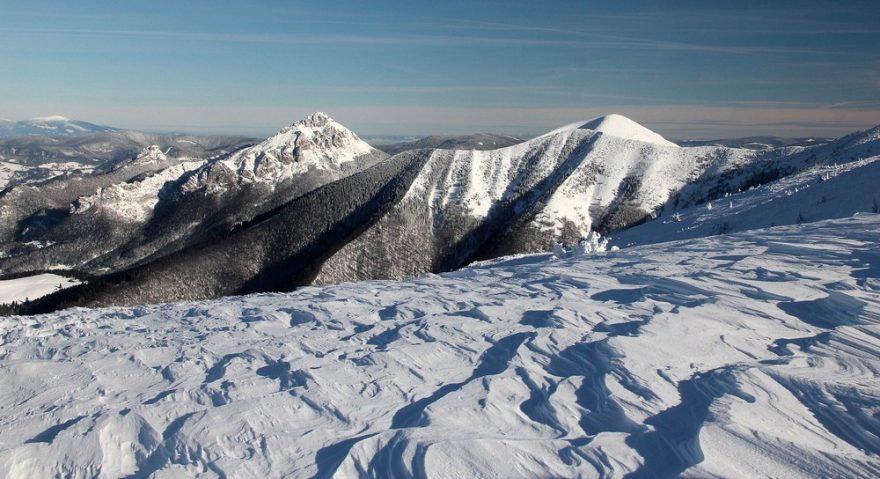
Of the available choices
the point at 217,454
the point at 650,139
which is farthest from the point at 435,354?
the point at 650,139

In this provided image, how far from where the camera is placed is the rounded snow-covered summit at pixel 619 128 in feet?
525

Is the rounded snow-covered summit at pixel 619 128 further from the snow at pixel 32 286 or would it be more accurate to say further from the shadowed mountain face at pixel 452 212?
the snow at pixel 32 286

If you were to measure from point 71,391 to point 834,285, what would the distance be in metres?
18.2

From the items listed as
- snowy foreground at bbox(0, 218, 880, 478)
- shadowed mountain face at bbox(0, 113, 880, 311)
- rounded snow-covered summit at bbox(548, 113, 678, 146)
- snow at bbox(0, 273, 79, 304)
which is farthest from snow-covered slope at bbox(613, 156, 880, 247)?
snow at bbox(0, 273, 79, 304)

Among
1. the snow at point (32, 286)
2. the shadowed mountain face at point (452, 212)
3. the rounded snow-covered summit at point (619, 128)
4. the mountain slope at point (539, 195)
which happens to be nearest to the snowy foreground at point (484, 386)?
the shadowed mountain face at point (452, 212)

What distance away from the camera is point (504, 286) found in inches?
704

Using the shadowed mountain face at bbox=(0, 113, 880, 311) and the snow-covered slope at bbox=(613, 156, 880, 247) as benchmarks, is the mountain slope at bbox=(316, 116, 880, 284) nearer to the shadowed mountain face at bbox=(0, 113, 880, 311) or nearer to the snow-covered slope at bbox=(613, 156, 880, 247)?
the shadowed mountain face at bbox=(0, 113, 880, 311)

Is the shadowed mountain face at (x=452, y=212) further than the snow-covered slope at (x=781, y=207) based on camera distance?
Yes

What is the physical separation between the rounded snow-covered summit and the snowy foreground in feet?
495

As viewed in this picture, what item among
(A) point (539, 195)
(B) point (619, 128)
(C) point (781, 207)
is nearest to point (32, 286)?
(A) point (539, 195)

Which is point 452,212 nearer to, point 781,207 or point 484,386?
point 781,207

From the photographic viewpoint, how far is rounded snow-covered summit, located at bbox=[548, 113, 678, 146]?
160 m

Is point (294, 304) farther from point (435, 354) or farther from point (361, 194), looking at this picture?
point (361, 194)

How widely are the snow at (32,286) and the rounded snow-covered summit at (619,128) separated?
148 meters
